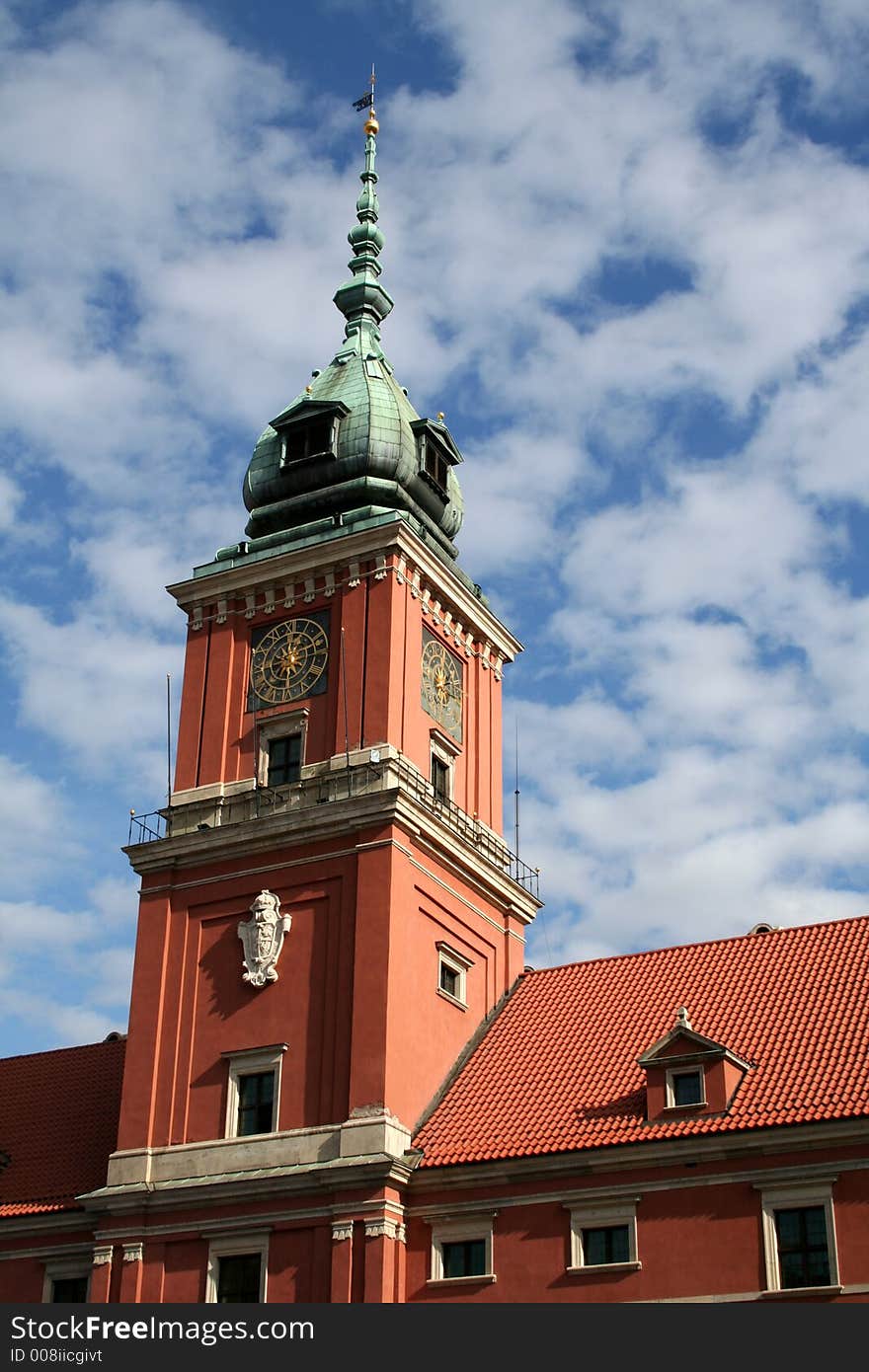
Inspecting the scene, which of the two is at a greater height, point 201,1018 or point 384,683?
point 384,683

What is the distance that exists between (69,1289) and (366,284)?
21.4 m

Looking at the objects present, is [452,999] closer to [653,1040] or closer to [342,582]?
[653,1040]

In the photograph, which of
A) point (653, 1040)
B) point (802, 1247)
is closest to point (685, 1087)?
point (653, 1040)

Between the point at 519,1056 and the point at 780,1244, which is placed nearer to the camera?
the point at 780,1244

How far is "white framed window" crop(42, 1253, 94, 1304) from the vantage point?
29.7 metres

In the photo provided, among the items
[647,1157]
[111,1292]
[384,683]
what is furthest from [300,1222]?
[384,683]

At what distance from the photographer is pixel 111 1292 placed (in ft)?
93.9

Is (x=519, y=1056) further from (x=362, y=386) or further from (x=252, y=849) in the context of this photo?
(x=362, y=386)

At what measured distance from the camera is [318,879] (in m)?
30.6

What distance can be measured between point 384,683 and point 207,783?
3.78 metres

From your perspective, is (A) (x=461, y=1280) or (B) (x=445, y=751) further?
(B) (x=445, y=751)

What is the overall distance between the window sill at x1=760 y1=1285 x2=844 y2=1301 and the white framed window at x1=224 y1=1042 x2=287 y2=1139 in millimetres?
8196

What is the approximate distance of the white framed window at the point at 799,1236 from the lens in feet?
81.0

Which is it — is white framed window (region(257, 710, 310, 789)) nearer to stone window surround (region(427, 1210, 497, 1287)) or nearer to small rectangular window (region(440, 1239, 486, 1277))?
stone window surround (region(427, 1210, 497, 1287))
